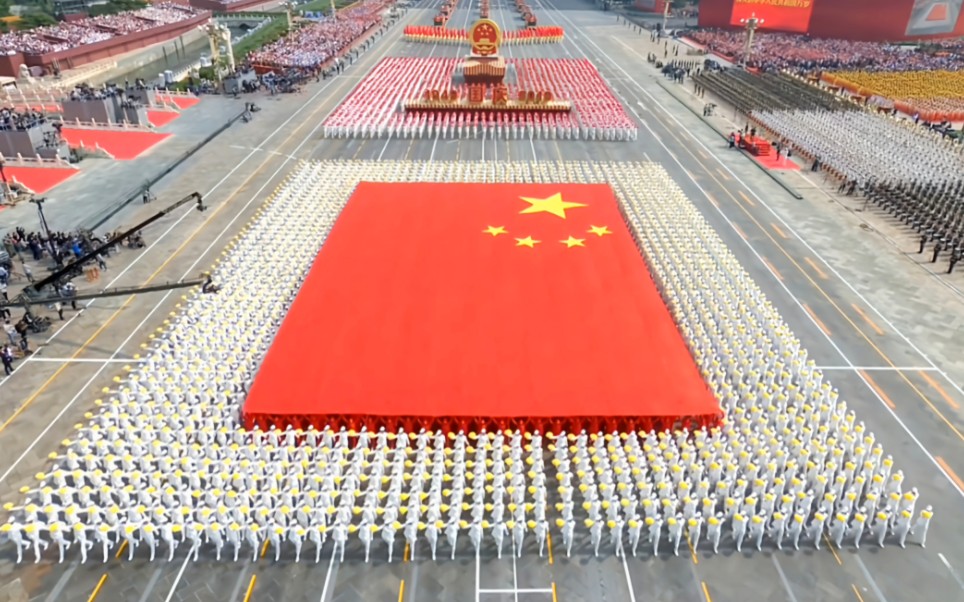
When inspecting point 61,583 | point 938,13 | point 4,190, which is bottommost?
point 61,583

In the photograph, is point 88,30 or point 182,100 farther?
point 88,30

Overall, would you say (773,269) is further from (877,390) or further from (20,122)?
(20,122)

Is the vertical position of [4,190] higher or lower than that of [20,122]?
lower

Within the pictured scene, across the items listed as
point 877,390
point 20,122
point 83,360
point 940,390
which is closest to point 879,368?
point 877,390

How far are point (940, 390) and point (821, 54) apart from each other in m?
76.9

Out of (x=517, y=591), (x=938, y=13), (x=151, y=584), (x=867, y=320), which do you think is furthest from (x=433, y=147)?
(x=938, y=13)

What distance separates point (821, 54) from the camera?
3324 inches

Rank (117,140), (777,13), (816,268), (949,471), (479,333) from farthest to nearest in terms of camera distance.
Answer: (777,13), (117,140), (816,268), (479,333), (949,471)

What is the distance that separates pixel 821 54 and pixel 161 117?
80.0 meters

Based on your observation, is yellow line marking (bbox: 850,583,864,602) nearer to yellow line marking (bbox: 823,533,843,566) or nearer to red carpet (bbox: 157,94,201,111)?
yellow line marking (bbox: 823,533,843,566)

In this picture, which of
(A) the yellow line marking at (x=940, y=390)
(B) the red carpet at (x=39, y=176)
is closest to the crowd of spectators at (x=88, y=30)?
(B) the red carpet at (x=39, y=176)

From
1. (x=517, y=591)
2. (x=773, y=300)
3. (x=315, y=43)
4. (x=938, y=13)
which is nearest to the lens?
(x=517, y=591)

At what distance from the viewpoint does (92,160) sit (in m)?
45.6

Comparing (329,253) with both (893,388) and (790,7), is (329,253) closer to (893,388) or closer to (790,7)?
(893,388)
